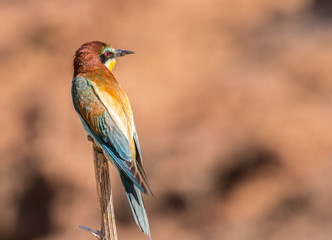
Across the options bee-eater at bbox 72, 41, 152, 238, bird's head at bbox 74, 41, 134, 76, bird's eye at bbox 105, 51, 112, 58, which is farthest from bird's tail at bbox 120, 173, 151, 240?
bird's eye at bbox 105, 51, 112, 58

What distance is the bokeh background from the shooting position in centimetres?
531

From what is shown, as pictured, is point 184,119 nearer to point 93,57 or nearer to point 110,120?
point 93,57

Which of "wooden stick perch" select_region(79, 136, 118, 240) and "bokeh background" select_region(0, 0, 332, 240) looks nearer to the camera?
"wooden stick perch" select_region(79, 136, 118, 240)

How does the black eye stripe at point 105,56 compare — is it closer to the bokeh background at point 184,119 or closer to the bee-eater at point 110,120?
the bee-eater at point 110,120

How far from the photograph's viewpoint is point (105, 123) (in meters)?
2.55

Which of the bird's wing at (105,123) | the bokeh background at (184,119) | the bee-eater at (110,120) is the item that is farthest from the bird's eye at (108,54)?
the bokeh background at (184,119)

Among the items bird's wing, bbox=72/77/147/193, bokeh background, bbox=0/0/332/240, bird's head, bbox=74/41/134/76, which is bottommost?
bird's wing, bbox=72/77/147/193

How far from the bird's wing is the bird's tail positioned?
2.2 inches

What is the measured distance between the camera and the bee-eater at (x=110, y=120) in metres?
2.38

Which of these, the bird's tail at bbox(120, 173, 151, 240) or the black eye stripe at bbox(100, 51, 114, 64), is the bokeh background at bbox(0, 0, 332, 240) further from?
the bird's tail at bbox(120, 173, 151, 240)

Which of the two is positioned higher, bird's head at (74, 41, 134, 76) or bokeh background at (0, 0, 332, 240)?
bokeh background at (0, 0, 332, 240)

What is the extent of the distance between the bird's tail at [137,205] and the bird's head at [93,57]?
659mm

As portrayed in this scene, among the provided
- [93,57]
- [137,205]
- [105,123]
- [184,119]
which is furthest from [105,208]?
[184,119]

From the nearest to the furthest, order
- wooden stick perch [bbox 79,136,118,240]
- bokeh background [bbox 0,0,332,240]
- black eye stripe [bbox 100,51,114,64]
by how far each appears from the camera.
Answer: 1. wooden stick perch [bbox 79,136,118,240]
2. black eye stripe [bbox 100,51,114,64]
3. bokeh background [bbox 0,0,332,240]
